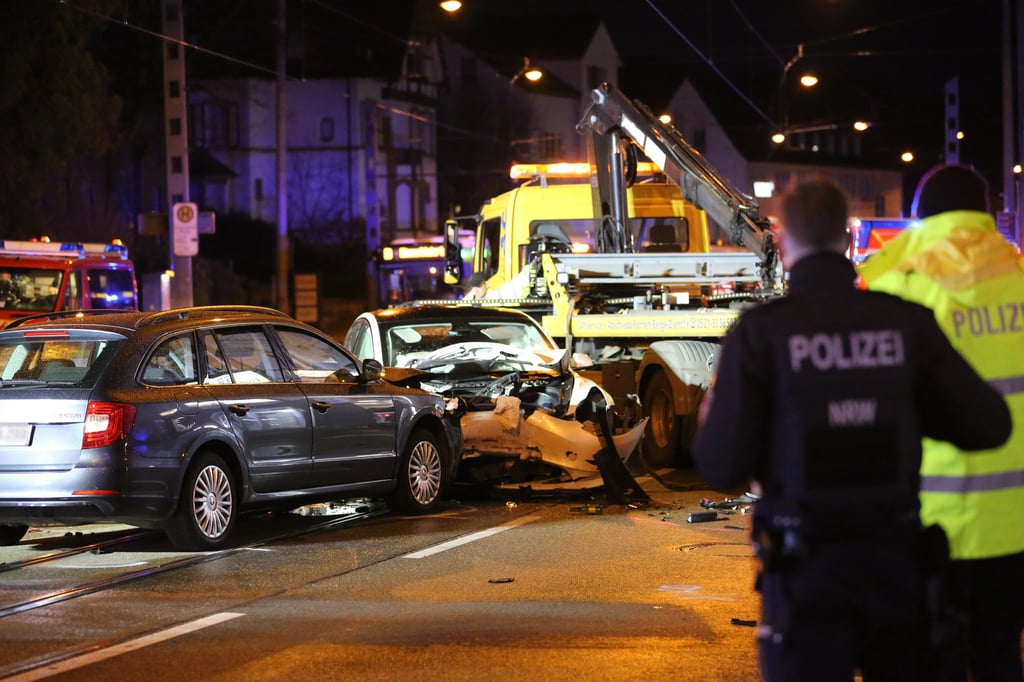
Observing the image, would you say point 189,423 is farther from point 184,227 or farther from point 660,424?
point 184,227

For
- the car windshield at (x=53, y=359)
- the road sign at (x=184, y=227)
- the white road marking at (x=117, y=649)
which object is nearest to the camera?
the white road marking at (x=117, y=649)

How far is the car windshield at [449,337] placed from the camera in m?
14.2

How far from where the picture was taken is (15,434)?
948 centimetres

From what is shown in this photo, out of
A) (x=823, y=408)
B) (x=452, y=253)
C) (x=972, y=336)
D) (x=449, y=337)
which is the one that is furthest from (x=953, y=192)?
(x=452, y=253)

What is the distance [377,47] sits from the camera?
2904 inches

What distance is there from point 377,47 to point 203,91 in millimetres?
8687

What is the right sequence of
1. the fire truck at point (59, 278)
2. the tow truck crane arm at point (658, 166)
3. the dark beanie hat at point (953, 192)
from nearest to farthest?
the dark beanie hat at point (953, 192) < the tow truck crane arm at point (658, 166) < the fire truck at point (59, 278)

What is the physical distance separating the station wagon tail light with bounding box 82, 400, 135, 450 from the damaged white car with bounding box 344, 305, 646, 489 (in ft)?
10.3

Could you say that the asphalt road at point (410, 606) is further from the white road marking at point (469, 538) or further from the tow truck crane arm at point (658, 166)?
the tow truck crane arm at point (658, 166)

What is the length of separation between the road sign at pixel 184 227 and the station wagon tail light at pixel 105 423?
18642 mm

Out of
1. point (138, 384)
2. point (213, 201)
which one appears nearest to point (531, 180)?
point (138, 384)

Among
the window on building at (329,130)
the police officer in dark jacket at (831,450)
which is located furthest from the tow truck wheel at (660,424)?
the window on building at (329,130)

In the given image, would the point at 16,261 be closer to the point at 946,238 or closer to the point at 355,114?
the point at 946,238

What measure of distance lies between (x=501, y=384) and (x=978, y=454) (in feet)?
31.2
